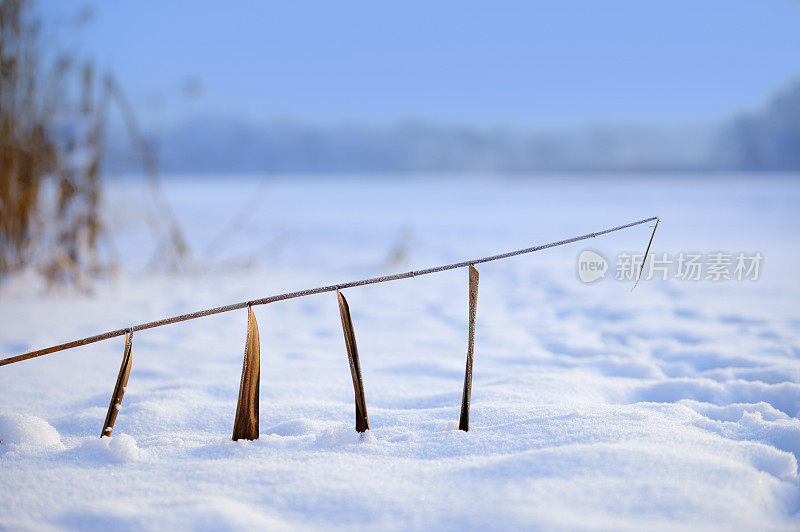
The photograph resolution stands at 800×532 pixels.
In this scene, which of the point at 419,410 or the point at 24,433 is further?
the point at 419,410

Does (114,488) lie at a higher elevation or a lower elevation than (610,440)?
lower

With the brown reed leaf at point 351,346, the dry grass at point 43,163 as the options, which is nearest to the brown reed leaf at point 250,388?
the brown reed leaf at point 351,346

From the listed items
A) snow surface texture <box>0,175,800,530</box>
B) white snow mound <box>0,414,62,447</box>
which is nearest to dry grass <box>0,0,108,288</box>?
snow surface texture <box>0,175,800,530</box>

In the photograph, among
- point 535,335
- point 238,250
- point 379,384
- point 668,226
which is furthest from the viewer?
point 668,226

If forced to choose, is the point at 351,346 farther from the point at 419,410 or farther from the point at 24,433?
the point at 24,433

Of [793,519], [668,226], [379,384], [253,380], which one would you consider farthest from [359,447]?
[668,226]

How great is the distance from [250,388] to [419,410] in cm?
45

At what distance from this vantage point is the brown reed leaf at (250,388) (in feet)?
3.14

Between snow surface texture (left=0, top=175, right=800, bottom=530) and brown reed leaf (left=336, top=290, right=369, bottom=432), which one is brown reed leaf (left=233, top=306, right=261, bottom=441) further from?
brown reed leaf (left=336, top=290, right=369, bottom=432)

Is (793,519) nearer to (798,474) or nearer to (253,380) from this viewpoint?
(798,474)

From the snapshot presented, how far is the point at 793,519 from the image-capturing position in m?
0.85

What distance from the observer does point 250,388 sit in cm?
99

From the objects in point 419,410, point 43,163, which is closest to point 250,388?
point 419,410

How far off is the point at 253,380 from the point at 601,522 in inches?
22.7
